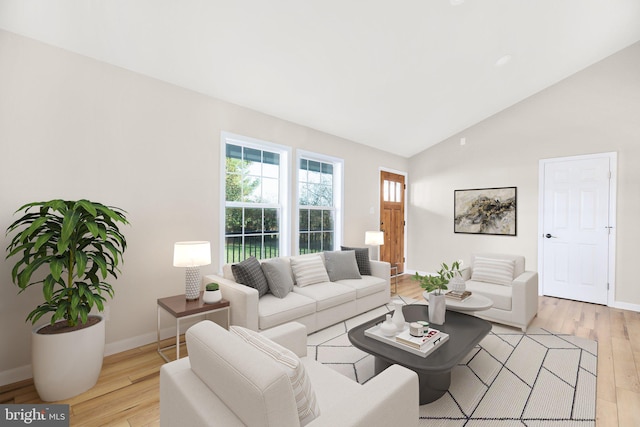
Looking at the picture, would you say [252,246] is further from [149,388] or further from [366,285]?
[149,388]

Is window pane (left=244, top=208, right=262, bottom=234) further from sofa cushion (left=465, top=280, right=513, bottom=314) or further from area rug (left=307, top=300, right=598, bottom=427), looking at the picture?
sofa cushion (left=465, top=280, right=513, bottom=314)

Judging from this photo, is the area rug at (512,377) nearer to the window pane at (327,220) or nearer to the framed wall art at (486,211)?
the window pane at (327,220)

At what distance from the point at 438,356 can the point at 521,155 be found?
4393mm

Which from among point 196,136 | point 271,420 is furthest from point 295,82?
point 271,420

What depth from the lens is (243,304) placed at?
100 inches

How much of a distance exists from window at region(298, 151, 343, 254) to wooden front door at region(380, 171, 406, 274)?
3.81ft

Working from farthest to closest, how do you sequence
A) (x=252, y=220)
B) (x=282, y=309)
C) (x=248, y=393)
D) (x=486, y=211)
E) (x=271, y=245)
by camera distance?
(x=486, y=211)
(x=271, y=245)
(x=252, y=220)
(x=282, y=309)
(x=248, y=393)

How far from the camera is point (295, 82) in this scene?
3.34m

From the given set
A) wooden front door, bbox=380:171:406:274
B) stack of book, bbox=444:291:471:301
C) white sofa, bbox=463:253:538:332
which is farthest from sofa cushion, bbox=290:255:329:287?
wooden front door, bbox=380:171:406:274

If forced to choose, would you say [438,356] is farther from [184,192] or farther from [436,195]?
[436,195]

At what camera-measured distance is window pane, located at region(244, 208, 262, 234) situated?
3.68 metres

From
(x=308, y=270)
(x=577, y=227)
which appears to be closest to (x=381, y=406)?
(x=308, y=270)

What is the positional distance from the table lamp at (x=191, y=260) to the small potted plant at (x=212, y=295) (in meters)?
0.15

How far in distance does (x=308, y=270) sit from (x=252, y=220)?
0.96m
